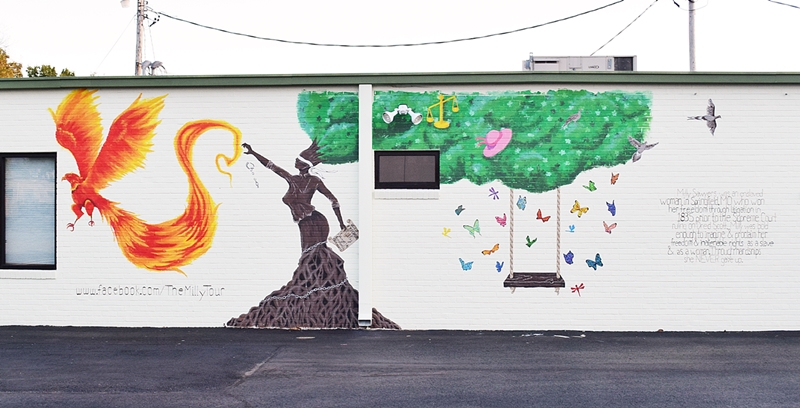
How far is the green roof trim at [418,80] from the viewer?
11453 millimetres

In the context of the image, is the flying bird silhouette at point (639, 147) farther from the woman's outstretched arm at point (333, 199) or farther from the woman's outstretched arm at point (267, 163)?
the woman's outstretched arm at point (267, 163)

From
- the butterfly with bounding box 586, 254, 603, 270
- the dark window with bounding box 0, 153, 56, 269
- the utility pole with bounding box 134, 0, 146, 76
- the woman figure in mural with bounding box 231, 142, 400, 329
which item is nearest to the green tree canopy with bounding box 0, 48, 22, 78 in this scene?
the utility pole with bounding box 134, 0, 146, 76

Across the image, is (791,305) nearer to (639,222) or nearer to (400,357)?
(639,222)

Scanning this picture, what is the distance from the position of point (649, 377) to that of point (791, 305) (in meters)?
4.27

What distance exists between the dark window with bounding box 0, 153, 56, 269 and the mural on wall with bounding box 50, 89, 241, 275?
1.43ft

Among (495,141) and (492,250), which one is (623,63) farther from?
(492,250)

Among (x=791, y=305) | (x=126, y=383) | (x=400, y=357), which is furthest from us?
(x=791, y=305)

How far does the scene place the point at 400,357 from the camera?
31.3 ft

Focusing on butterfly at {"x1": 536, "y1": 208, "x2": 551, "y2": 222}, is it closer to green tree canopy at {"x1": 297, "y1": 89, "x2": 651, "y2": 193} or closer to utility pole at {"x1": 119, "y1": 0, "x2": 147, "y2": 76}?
green tree canopy at {"x1": 297, "y1": 89, "x2": 651, "y2": 193}

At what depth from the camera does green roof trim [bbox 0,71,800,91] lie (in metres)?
11.5

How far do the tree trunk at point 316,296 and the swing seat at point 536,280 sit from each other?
2.31 meters

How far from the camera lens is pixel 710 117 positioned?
11.5 m

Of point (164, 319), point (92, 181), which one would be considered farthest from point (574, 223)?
point (92, 181)

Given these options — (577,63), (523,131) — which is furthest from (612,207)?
(577,63)
